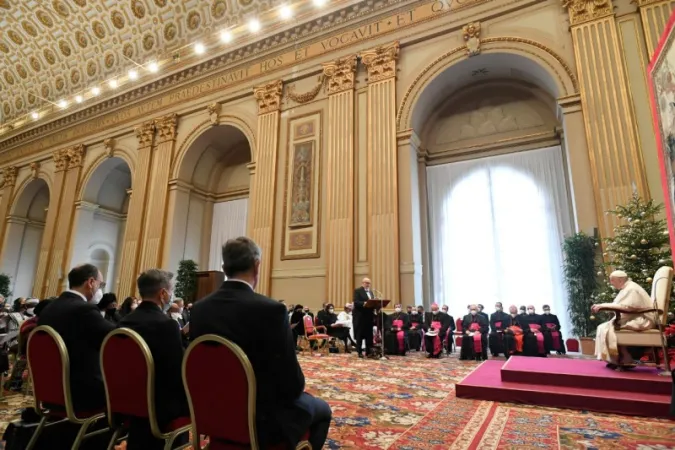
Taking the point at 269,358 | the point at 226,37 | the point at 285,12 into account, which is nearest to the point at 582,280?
the point at 269,358

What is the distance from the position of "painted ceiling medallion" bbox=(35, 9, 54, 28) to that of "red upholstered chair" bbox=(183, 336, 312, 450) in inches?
686

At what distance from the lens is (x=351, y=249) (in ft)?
29.3

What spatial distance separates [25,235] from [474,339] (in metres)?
18.4

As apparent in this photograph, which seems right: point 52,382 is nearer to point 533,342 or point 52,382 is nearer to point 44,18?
point 533,342

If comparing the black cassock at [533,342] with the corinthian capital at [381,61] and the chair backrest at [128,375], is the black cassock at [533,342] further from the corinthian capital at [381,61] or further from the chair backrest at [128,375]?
the chair backrest at [128,375]

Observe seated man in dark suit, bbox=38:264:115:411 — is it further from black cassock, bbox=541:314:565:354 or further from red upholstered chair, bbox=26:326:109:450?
black cassock, bbox=541:314:565:354

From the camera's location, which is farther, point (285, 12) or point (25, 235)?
point (25, 235)

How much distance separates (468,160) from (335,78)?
Result: 12.9 ft

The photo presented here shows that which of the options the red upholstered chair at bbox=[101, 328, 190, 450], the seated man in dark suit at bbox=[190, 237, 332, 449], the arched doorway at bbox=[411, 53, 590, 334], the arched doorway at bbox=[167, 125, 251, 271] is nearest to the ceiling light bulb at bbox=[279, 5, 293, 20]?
the arched doorway at bbox=[167, 125, 251, 271]

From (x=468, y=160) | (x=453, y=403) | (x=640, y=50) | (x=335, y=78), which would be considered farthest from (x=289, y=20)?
(x=453, y=403)

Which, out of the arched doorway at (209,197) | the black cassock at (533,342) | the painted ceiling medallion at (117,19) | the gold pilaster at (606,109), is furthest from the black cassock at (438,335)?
the painted ceiling medallion at (117,19)

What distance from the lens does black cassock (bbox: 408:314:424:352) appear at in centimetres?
782

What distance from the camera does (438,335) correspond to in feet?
23.9

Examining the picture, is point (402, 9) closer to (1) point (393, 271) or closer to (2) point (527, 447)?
(1) point (393, 271)
